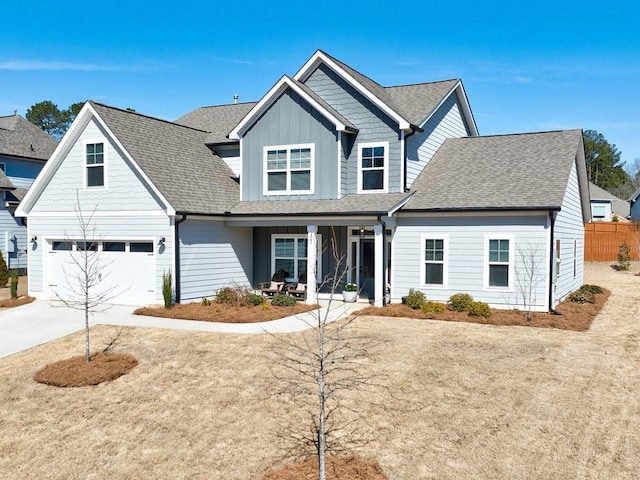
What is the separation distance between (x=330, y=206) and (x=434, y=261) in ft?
12.8

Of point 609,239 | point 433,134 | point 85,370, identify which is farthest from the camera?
point 609,239

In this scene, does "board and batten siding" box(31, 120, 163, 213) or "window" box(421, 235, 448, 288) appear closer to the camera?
"window" box(421, 235, 448, 288)

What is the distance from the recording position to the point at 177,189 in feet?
58.2

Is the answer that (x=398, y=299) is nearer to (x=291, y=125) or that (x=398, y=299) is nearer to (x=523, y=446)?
(x=291, y=125)

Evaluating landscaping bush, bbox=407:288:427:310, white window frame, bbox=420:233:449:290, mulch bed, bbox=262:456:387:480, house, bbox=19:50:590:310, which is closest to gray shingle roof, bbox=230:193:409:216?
house, bbox=19:50:590:310

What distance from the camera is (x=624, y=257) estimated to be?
31797 millimetres

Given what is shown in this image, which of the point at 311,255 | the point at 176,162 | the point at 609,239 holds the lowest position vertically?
the point at 311,255

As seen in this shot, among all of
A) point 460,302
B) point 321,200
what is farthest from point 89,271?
point 460,302

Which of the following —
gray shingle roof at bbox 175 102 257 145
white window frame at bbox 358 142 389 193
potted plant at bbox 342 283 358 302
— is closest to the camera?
potted plant at bbox 342 283 358 302

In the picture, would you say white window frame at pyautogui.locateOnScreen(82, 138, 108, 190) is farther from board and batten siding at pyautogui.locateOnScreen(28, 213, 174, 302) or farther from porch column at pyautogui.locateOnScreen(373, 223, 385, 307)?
porch column at pyautogui.locateOnScreen(373, 223, 385, 307)

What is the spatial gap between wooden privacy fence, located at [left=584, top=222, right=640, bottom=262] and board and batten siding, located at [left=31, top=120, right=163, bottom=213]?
2928 centimetres

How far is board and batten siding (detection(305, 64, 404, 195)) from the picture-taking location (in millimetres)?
18234

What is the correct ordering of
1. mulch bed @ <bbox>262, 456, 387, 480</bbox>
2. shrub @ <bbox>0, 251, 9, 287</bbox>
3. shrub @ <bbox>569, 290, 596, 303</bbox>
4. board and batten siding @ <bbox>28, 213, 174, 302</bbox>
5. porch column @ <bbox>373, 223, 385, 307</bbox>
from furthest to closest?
shrub @ <bbox>0, 251, 9, 287</bbox> < shrub @ <bbox>569, 290, 596, 303</bbox> < board and batten siding @ <bbox>28, 213, 174, 302</bbox> < porch column @ <bbox>373, 223, 385, 307</bbox> < mulch bed @ <bbox>262, 456, 387, 480</bbox>

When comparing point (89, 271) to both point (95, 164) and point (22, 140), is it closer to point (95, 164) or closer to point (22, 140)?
point (95, 164)
